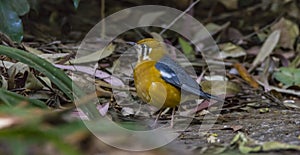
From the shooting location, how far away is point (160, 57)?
279 cm

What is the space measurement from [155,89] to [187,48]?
→ 1.20 m

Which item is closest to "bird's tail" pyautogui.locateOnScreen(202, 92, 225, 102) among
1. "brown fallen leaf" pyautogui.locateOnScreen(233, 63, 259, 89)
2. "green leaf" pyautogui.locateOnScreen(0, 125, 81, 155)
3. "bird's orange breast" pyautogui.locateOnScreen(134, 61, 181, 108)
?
"bird's orange breast" pyautogui.locateOnScreen(134, 61, 181, 108)

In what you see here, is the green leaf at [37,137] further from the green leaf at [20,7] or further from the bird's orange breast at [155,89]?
the green leaf at [20,7]

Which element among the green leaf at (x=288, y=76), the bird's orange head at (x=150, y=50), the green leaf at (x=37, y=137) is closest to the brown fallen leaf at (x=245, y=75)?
the green leaf at (x=288, y=76)

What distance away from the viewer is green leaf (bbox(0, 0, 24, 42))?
9.32ft

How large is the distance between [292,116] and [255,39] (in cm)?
160

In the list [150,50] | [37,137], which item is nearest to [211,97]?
[150,50]

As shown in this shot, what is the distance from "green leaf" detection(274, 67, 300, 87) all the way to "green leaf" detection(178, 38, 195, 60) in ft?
1.86

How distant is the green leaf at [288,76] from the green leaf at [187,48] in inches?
22.3

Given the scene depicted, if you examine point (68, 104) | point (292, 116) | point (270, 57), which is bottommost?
point (68, 104)

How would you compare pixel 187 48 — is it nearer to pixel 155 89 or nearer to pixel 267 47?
pixel 267 47

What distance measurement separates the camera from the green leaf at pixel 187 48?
3.72 metres

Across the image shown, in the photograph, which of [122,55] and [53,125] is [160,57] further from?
[53,125]

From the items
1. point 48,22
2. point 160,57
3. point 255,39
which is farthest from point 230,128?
point 48,22
